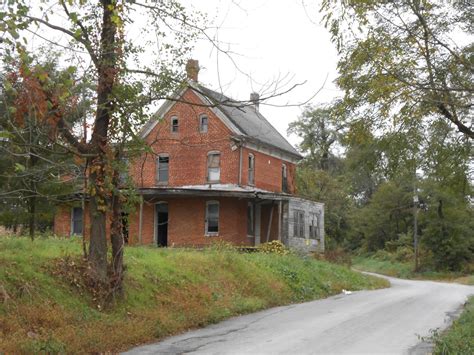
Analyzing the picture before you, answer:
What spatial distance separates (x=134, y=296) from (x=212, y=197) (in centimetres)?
2006

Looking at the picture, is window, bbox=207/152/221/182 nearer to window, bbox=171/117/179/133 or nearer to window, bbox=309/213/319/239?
window, bbox=171/117/179/133

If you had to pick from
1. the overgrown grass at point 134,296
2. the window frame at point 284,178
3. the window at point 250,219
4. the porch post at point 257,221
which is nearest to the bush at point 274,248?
the window at point 250,219

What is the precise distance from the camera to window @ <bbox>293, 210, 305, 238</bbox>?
3700 cm

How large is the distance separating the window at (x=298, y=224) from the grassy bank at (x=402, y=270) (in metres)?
12.5

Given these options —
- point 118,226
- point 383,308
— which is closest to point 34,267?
point 118,226

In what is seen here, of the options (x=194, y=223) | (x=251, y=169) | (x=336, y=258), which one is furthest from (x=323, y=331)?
(x=251, y=169)

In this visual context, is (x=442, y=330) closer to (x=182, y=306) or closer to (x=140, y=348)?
(x=182, y=306)

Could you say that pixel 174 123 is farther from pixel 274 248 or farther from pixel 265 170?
pixel 274 248

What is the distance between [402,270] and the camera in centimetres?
5372

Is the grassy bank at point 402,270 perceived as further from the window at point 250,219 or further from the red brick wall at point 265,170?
the window at point 250,219

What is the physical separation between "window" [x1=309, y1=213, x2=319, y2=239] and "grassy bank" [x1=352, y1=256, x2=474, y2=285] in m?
10.9

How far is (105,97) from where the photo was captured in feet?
43.5

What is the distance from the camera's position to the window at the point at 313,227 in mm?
39188

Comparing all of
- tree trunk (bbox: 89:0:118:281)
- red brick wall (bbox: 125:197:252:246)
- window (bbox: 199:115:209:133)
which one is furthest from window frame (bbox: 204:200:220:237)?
tree trunk (bbox: 89:0:118:281)
